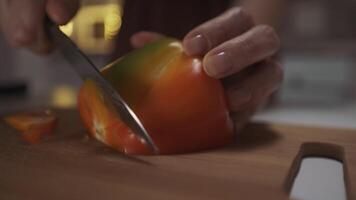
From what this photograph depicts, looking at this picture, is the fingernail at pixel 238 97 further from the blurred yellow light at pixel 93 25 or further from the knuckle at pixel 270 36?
the blurred yellow light at pixel 93 25

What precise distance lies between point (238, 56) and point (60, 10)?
0.98 feet

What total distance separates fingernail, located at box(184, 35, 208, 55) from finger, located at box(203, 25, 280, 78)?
0.9 inches

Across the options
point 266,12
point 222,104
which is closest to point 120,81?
point 222,104

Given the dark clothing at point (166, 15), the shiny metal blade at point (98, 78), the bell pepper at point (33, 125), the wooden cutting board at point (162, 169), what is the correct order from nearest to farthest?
1. the wooden cutting board at point (162, 169)
2. the shiny metal blade at point (98, 78)
3. the bell pepper at point (33, 125)
4. the dark clothing at point (166, 15)

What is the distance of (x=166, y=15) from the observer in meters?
1.39

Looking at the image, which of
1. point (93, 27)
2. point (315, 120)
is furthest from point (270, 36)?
point (93, 27)

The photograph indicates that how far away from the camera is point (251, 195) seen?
0.45 m

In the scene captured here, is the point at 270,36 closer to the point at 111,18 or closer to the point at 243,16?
the point at 243,16

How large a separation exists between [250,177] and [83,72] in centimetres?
32

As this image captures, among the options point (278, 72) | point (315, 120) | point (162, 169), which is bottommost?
point (315, 120)

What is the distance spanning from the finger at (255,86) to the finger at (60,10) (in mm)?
296

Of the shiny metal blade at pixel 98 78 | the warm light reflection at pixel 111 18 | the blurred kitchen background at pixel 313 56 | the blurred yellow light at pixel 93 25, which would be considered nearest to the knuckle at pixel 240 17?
the shiny metal blade at pixel 98 78

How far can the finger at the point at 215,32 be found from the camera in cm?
65

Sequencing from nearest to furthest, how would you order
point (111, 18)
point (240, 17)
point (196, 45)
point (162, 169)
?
point (162, 169) → point (196, 45) → point (240, 17) → point (111, 18)
